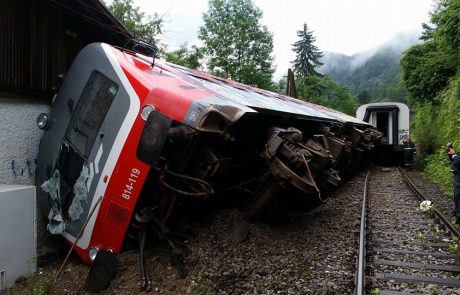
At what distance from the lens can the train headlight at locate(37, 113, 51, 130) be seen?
5410 mm

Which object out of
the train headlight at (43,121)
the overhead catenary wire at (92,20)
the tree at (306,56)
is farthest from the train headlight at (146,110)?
the tree at (306,56)

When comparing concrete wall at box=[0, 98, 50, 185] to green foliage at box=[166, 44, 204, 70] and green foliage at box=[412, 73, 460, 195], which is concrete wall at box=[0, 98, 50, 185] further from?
green foliage at box=[166, 44, 204, 70]

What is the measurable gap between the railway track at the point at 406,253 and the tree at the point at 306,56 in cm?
5229

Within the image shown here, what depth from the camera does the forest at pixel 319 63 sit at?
15.5 meters

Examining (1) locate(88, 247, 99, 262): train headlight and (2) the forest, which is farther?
(2) the forest

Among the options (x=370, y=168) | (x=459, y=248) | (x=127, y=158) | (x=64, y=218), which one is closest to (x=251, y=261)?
(x=127, y=158)

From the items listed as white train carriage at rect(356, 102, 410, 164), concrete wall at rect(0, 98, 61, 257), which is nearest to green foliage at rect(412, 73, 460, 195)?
white train carriage at rect(356, 102, 410, 164)

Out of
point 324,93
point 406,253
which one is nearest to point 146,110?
point 406,253

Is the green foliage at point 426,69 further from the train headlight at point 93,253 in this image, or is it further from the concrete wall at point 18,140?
the train headlight at point 93,253

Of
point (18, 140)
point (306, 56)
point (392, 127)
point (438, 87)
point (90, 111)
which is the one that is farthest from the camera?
point (306, 56)

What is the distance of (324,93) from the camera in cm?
5419

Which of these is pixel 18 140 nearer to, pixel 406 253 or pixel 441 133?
pixel 406 253

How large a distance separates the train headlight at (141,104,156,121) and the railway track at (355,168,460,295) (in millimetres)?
→ 2778

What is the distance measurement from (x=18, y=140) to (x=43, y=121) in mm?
482
